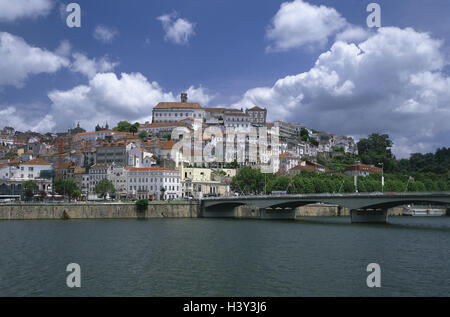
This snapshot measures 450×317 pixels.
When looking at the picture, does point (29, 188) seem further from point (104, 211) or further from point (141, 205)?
point (141, 205)

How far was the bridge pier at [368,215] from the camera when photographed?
60594mm

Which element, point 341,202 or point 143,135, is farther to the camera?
point 143,135

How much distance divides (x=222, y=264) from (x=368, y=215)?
131 feet

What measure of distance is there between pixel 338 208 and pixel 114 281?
74.2m

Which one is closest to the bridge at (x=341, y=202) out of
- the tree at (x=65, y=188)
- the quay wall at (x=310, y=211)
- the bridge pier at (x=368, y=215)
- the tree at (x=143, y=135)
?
the bridge pier at (x=368, y=215)

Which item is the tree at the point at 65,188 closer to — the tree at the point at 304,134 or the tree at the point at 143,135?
the tree at the point at 143,135

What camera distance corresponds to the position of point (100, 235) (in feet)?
140

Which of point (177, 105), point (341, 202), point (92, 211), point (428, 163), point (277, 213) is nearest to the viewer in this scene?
point (341, 202)

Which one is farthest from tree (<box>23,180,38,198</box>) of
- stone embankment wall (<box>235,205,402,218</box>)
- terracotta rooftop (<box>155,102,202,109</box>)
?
terracotta rooftop (<box>155,102,202,109</box>)

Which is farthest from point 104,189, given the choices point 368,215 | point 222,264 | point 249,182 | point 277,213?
point 222,264

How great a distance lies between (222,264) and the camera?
2736 centimetres

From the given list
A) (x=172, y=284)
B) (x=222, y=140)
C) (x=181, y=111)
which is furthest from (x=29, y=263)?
(x=181, y=111)

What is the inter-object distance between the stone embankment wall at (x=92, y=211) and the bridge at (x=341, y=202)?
5.26m
